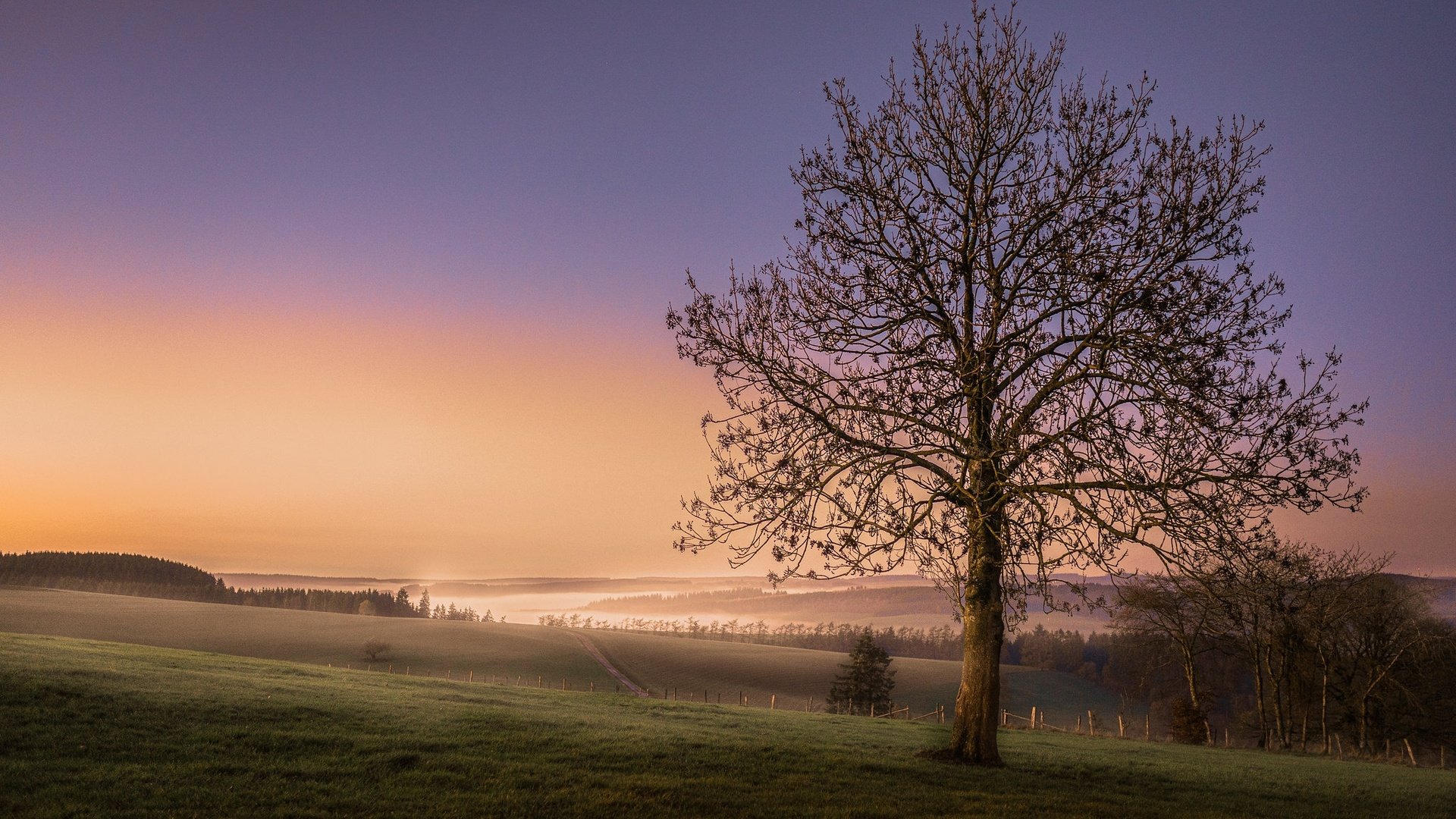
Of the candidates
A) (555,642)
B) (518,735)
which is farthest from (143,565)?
(518,735)

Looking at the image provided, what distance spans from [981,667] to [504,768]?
360 inches

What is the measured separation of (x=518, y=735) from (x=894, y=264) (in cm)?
1258

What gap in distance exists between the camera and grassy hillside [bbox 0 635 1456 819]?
33.8 feet

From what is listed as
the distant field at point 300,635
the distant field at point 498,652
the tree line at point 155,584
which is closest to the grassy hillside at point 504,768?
the distant field at point 498,652

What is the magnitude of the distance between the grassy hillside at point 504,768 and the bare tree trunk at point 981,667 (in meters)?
0.73

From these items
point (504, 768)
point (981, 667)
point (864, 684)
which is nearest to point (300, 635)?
point (864, 684)

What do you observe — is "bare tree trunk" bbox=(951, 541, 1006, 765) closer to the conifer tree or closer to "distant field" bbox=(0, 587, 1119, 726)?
the conifer tree

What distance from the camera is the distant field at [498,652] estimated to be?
8162 centimetres

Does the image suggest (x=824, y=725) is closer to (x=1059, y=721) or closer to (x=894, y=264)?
(x=894, y=264)

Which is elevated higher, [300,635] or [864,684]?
[864,684]

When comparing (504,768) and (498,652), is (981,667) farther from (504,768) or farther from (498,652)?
(498,652)

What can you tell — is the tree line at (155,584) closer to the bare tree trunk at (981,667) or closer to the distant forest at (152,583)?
the distant forest at (152,583)

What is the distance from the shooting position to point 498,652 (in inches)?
3639

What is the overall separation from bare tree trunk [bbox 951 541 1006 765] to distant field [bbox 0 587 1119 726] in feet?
209
